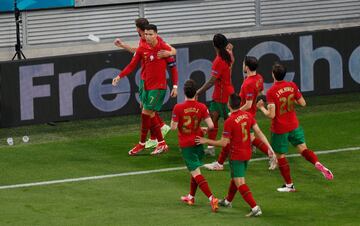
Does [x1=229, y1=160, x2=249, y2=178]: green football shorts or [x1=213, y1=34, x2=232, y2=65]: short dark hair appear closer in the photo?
[x1=229, y1=160, x2=249, y2=178]: green football shorts

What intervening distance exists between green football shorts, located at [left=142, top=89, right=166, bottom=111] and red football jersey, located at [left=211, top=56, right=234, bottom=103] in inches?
45.7

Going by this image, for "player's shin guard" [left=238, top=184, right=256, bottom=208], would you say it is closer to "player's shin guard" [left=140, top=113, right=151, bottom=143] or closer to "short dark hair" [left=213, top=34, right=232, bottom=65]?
"short dark hair" [left=213, top=34, right=232, bottom=65]

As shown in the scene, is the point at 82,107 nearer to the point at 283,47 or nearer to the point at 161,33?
the point at 283,47

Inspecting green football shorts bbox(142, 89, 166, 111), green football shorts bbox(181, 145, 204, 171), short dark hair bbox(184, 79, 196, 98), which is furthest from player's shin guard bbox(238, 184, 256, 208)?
green football shorts bbox(142, 89, 166, 111)

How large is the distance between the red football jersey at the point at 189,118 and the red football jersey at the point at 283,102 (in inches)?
59.5

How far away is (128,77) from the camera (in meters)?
24.3

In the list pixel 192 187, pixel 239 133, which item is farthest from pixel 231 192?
pixel 239 133

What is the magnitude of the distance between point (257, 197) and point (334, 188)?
4.56 feet

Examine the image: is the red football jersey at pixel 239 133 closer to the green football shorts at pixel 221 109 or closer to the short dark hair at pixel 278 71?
the short dark hair at pixel 278 71

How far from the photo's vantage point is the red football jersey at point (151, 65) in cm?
2155

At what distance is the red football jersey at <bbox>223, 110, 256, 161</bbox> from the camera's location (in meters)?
17.2

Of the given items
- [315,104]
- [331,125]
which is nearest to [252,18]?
[315,104]

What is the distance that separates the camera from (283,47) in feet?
83.7

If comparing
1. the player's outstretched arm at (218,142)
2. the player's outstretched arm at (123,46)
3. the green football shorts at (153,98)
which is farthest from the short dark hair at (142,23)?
the player's outstretched arm at (218,142)
